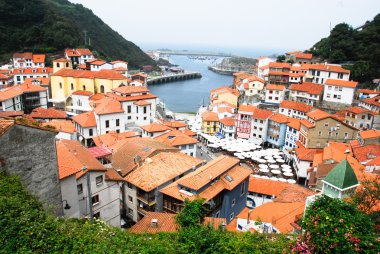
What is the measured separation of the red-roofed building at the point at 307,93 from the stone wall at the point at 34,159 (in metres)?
53.1

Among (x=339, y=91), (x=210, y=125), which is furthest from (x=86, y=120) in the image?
(x=339, y=91)

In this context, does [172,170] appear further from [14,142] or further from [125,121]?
[125,121]

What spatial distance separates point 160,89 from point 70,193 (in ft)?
334

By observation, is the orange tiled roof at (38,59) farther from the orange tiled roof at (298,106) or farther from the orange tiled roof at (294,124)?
the orange tiled roof at (294,124)

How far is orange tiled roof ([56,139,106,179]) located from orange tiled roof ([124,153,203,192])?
4.74m

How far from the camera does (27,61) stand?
70938 mm

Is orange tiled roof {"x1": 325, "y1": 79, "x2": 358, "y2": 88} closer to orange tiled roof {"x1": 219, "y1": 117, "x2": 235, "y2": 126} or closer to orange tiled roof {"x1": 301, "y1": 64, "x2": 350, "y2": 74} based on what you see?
orange tiled roof {"x1": 301, "y1": 64, "x2": 350, "y2": 74}

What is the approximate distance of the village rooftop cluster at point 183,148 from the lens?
587 inches

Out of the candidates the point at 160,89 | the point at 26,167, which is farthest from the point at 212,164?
the point at 160,89

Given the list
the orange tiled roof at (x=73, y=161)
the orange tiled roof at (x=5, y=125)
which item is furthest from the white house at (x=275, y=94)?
the orange tiled roof at (x=5, y=125)

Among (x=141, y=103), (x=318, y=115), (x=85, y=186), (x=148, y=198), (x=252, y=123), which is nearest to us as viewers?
(x=85, y=186)

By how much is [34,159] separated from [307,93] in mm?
54481

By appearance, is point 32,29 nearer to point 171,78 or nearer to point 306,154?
point 171,78

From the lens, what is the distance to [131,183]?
21766 millimetres
